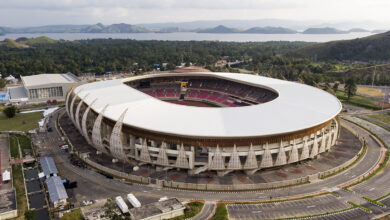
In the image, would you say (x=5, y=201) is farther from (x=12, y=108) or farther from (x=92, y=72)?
(x=92, y=72)

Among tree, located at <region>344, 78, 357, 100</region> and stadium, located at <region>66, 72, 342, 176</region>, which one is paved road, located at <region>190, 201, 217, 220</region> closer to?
stadium, located at <region>66, 72, 342, 176</region>

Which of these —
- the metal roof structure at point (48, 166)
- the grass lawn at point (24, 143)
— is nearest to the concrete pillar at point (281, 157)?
the metal roof structure at point (48, 166)

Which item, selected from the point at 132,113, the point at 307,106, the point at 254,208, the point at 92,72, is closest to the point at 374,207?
the point at 254,208

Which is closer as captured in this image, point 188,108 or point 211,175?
point 211,175

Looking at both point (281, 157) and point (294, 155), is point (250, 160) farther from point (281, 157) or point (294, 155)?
point (294, 155)

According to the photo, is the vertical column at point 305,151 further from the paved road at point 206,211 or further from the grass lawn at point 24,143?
the grass lawn at point 24,143
